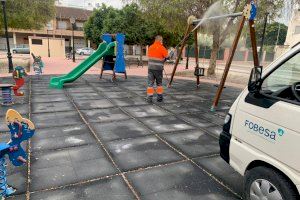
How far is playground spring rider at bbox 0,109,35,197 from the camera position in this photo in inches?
112

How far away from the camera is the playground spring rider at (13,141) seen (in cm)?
284

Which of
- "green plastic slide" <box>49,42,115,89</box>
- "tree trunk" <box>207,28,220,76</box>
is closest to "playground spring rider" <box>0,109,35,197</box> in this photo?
"green plastic slide" <box>49,42,115,89</box>

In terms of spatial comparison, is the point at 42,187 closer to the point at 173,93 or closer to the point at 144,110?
the point at 144,110

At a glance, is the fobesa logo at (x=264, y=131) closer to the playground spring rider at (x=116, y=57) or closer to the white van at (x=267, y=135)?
the white van at (x=267, y=135)

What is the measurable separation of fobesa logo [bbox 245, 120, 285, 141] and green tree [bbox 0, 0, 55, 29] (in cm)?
1805

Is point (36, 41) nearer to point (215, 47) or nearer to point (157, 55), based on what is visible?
point (215, 47)

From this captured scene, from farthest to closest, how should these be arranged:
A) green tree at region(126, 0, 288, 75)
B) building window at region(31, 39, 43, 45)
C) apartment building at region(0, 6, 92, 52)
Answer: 1. apartment building at region(0, 6, 92, 52)
2. building window at region(31, 39, 43, 45)
3. green tree at region(126, 0, 288, 75)

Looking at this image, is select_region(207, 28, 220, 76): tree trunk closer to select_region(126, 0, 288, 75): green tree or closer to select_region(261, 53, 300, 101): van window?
select_region(126, 0, 288, 75): green tree

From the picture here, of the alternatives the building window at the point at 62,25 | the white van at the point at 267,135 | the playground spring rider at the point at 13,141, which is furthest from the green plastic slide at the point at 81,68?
the building window at the point at 62,25

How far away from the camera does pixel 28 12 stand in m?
17.3

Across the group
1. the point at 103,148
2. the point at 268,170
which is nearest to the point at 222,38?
the point at 103,148

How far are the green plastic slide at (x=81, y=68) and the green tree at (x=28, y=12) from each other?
8.58m

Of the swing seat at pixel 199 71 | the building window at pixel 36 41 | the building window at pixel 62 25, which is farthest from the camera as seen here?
the building window at pixel 62 25

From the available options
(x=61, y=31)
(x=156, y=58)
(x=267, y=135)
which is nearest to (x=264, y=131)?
(x=267, y=135)
